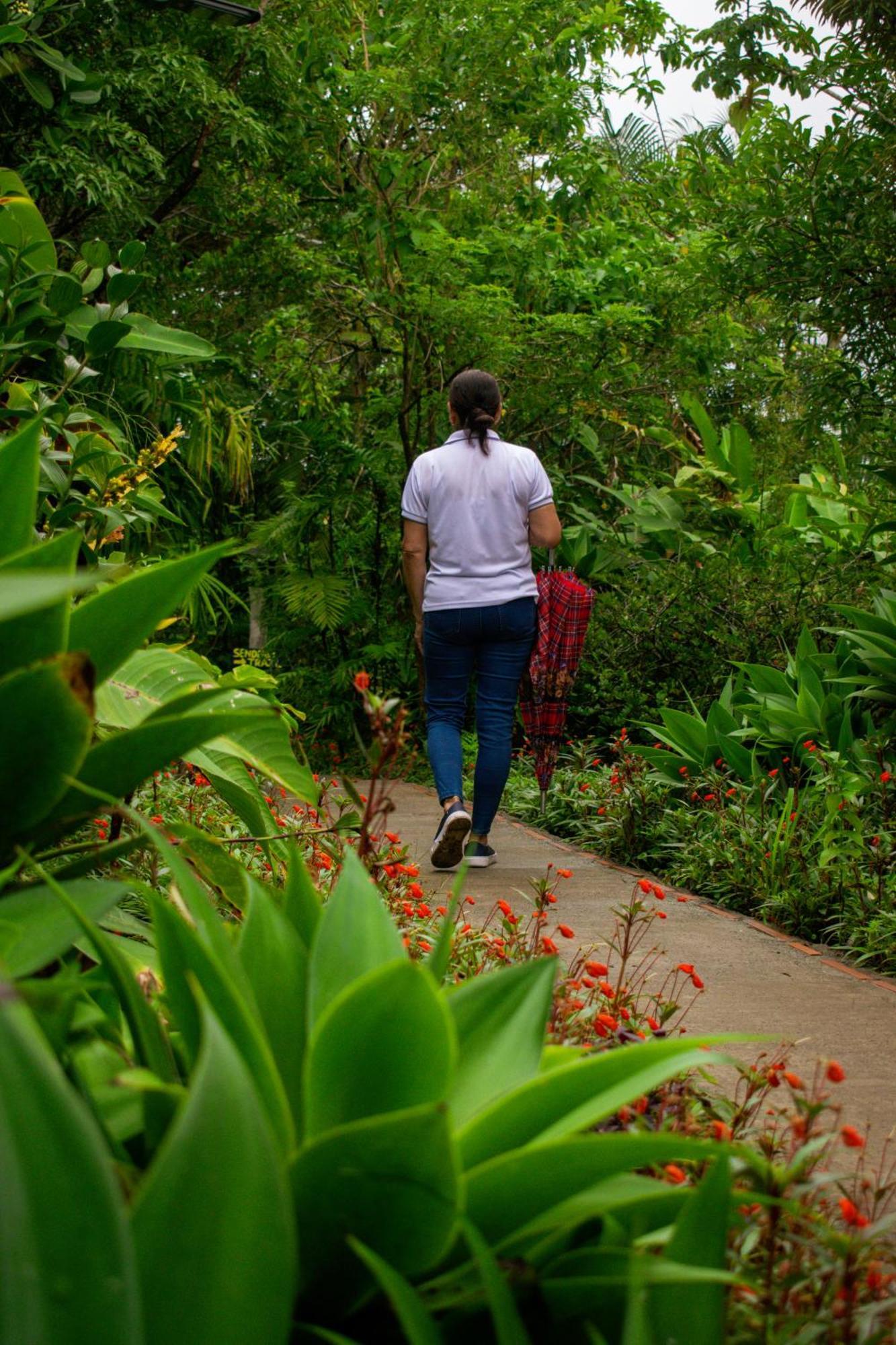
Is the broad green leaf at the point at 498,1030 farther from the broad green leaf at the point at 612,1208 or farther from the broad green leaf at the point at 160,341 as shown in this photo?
the broad green leaf at the point at 160,341

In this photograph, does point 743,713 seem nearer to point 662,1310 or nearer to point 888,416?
point 888,416

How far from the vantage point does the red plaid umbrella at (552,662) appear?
711 cm

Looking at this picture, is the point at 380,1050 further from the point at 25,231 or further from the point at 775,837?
A: the point at 775,837

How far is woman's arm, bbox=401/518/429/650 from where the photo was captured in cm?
602

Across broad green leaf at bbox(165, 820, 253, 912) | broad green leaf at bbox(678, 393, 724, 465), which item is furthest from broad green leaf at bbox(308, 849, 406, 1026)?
broad green leaf at bbox(678, 393, 724, 465)

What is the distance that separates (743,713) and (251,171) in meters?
6.84

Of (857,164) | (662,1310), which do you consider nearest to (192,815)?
(662,1310)

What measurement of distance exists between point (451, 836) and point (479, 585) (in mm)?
1133

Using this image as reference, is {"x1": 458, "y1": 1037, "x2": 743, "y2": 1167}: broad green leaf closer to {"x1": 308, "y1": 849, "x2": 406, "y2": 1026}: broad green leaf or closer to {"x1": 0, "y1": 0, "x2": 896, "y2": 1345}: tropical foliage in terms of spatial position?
{"x1": 0, "y1": 0, "x2": 896, "y2": 1345}: tropical foliage

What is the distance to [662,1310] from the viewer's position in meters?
1.11

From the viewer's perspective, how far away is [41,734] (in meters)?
1.46

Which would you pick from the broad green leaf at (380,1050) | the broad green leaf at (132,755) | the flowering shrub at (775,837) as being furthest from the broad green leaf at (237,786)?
the flowering shrub at (775,837)

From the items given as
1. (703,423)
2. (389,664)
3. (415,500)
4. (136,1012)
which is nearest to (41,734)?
(136,1012)

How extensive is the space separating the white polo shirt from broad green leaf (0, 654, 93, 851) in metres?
4.25
